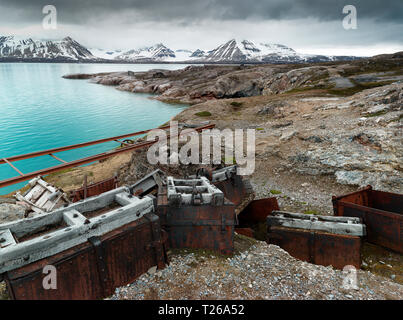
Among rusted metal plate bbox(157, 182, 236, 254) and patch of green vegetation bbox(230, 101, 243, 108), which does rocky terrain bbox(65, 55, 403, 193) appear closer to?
patch of green vegetation bbox(230, 101, 243, 108)

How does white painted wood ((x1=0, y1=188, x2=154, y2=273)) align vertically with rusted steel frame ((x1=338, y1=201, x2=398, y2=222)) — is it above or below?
above

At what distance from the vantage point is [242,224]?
9625 millimetres

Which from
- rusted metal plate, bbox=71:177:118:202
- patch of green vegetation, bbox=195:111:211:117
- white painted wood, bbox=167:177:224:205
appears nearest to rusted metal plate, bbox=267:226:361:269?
white painted wood, bbox=167:177:224:205

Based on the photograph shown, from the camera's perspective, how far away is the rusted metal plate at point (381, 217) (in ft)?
23.4

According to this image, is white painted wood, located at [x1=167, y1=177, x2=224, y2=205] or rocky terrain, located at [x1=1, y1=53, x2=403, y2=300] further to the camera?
white painted wood, located at [x1=167, y1=177, x2=224, y2=205]

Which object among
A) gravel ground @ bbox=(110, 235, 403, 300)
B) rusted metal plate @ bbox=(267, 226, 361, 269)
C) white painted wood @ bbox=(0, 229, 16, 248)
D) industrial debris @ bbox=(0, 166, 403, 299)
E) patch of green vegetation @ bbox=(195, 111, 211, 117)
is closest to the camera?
white painted wood @ bbox=(0, 229, 16, 248)

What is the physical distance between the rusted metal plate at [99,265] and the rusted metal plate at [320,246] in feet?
11.7

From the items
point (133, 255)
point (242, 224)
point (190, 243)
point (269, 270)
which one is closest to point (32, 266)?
point (133, 255)

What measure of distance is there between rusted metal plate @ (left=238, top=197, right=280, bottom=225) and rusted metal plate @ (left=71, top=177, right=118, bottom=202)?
20.8 feet

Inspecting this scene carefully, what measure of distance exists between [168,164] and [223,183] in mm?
5980

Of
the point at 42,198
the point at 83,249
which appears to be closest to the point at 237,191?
the point at 83,249

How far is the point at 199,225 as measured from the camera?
589cm

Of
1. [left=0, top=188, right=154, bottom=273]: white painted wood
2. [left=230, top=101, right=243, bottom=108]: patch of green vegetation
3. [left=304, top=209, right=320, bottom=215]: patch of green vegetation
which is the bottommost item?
[left=304, top=209, right=320, bottom=215]: patch of green vegetation

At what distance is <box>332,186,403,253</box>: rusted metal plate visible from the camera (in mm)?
7133
